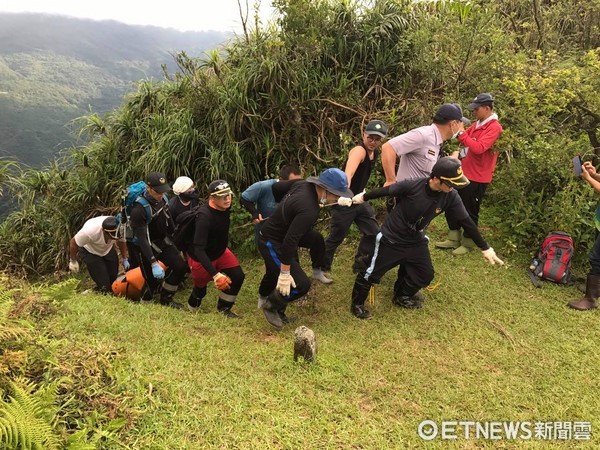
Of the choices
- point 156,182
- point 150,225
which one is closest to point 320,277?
point 150,225

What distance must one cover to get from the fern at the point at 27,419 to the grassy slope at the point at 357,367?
1.57 ft

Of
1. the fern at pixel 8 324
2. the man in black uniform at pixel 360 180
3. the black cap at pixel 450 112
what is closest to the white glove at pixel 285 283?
the man in black uniform at pixel 360 180

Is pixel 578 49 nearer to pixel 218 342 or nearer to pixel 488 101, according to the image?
pixel 488 101

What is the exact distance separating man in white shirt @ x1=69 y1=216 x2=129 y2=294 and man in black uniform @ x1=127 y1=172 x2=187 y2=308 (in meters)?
0.37

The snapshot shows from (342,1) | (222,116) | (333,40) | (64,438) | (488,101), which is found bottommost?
(64,438)

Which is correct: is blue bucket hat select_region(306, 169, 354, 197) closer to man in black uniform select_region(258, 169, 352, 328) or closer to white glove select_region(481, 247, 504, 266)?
man in black uniform select_region(258, 169, 352, 328)

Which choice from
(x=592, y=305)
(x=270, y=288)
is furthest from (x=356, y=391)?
(x=592, y=305)

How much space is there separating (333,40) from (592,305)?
19.6 ft

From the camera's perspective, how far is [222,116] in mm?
7613

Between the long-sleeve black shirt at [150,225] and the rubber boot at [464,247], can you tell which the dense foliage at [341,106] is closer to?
the rubber boot at [464,247]

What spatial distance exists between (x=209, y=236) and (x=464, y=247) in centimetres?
385

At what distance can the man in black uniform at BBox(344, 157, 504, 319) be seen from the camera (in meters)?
4.01

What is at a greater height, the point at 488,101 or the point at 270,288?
the point at 488,101

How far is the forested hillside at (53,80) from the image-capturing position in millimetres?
29688
